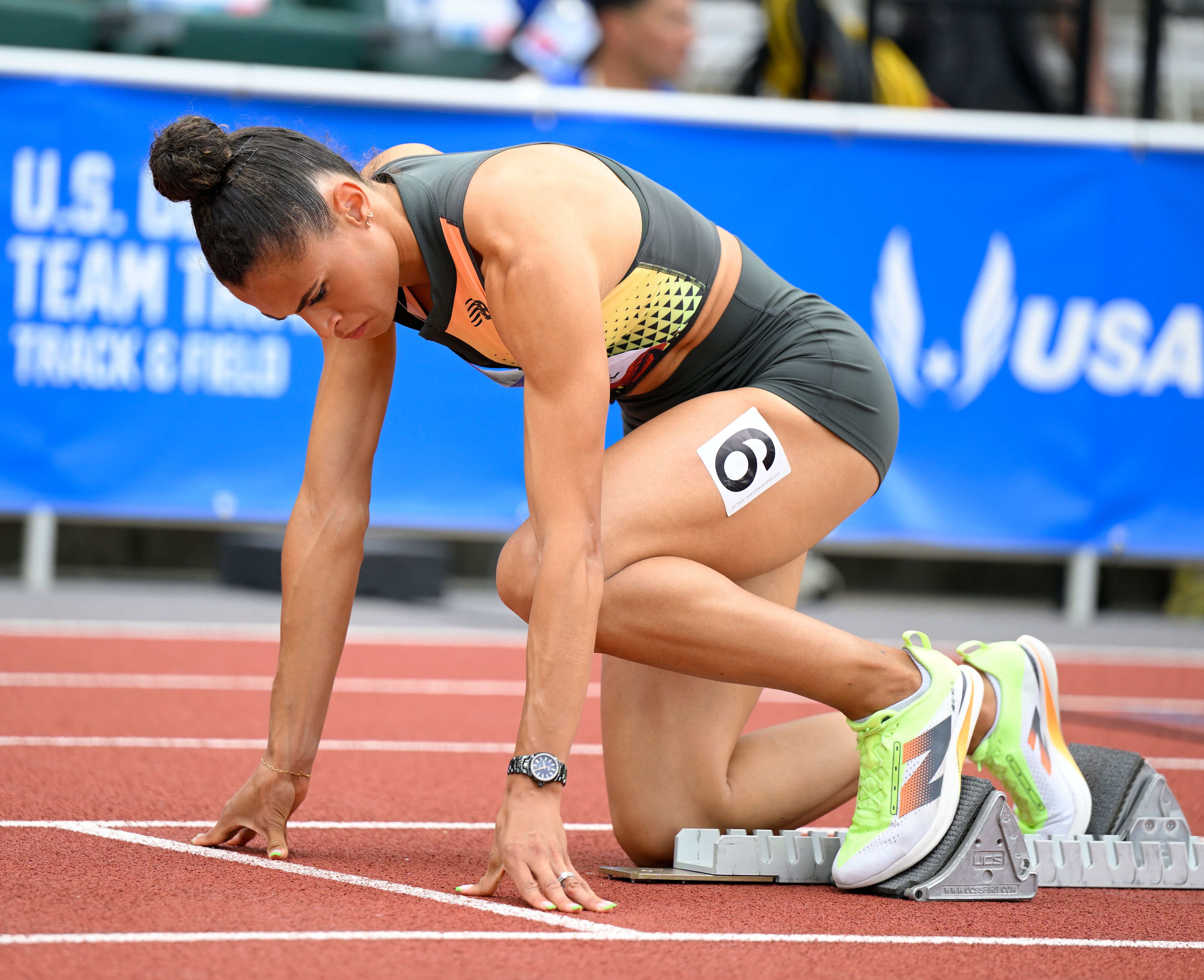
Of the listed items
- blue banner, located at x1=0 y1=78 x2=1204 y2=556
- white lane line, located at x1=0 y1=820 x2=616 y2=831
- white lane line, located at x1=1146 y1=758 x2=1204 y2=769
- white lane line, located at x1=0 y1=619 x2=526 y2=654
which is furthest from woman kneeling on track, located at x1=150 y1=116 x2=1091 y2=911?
blue banner, located at x1=0 y1=78 x2=1204 y2=556

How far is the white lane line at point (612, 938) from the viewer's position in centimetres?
196

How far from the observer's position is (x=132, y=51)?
703cm

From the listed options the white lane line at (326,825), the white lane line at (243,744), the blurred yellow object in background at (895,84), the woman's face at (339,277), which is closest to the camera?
the woman's face at (339,277)

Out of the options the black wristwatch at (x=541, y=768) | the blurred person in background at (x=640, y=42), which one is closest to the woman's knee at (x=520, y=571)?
the black wristwatch at (x=541, y=768)

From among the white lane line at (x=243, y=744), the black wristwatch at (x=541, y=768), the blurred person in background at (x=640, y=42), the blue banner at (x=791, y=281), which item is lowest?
the white lane line at (x=243, y=744)

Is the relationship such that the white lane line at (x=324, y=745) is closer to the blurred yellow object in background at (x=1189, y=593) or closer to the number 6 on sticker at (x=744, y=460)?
the number 6 on sticker at (x=744, y=460)

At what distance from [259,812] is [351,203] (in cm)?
100

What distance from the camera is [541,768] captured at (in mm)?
2143

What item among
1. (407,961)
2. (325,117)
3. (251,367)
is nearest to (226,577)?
(251,367)

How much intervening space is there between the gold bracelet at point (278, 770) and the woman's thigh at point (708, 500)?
46 cm

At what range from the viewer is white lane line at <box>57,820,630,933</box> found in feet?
6.96

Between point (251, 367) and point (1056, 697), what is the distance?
14.1 ft

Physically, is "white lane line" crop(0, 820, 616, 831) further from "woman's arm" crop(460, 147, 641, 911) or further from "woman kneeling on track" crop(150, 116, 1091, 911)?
"woman's arm" crop(460, 147, 641, 911)

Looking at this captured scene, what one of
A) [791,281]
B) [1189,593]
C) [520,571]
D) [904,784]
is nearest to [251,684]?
[520,571]
